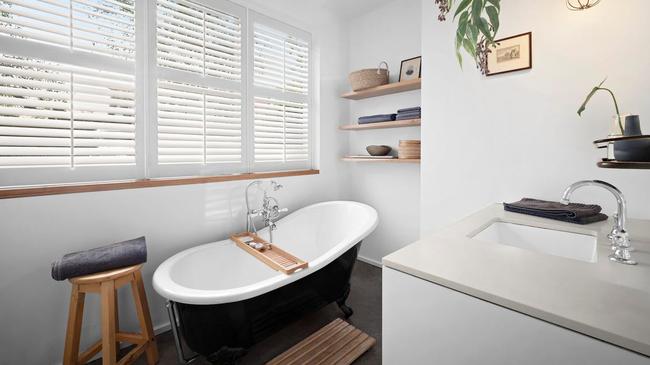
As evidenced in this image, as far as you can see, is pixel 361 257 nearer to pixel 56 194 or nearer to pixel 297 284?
pixel 297 284

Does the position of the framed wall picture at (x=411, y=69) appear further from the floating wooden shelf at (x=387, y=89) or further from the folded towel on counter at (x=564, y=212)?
the folded towel on counter at (x=564, y=212)

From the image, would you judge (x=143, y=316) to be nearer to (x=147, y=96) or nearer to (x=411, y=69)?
(x=147, y=96)

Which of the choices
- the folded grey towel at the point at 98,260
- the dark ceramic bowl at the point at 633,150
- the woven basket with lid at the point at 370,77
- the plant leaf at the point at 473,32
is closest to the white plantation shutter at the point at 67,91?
the folded grey towel at the point at 98,260

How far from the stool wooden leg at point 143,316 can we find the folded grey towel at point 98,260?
0.38ft

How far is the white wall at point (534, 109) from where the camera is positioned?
4.52 feet

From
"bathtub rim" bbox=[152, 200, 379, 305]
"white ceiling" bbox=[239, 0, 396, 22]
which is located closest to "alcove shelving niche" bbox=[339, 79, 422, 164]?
"white ceiling" bbox=[239, 0, 396, 22]

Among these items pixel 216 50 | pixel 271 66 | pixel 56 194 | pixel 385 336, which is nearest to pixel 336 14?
pixel 271 66

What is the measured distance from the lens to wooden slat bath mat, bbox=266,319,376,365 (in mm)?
1577

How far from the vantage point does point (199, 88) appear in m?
2.12

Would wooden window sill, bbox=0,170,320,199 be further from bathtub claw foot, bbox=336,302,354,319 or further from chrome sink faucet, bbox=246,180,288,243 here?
bathtub claw foot, bbox=336,302,354,319

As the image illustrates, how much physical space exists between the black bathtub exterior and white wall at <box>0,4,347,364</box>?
0.71 m

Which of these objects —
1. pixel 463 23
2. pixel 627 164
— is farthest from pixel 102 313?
pixel 627 164

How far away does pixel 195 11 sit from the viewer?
2088 mm

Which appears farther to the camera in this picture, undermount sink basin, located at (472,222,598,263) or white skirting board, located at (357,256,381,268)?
white skirting board, located at (357,256,381,268)
